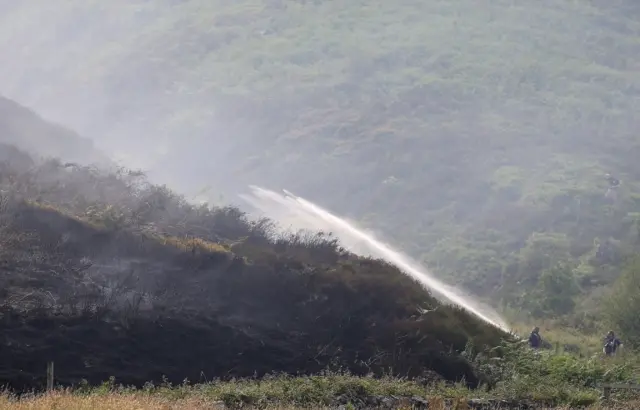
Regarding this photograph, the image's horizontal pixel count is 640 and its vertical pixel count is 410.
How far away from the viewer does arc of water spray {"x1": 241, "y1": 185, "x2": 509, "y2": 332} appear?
1694 inches

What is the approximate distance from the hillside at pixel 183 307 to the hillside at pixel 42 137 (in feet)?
46.7

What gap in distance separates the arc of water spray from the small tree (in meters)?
Result: 7.68

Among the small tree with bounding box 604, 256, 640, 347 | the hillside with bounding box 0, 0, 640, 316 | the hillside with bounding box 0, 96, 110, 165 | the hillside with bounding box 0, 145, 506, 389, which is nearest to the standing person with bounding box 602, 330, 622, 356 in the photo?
the small tree with bounding box 604, 256, 640, 347

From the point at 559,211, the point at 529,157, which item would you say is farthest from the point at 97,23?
the point at 559,211

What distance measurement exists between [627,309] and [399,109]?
46.7m

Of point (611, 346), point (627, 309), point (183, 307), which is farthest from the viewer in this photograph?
point (627, 309)

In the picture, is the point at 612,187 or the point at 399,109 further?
the point at 399,109

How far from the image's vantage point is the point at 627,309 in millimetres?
29875

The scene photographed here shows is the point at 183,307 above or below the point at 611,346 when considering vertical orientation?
above

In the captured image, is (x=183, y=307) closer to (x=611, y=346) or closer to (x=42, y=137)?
(x=611, y=346)

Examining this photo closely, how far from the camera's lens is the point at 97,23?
3794 inches

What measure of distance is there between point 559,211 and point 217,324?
43224 mm

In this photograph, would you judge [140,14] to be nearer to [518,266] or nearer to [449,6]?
[449,6]

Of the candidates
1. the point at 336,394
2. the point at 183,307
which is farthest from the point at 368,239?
the point at 336,394
